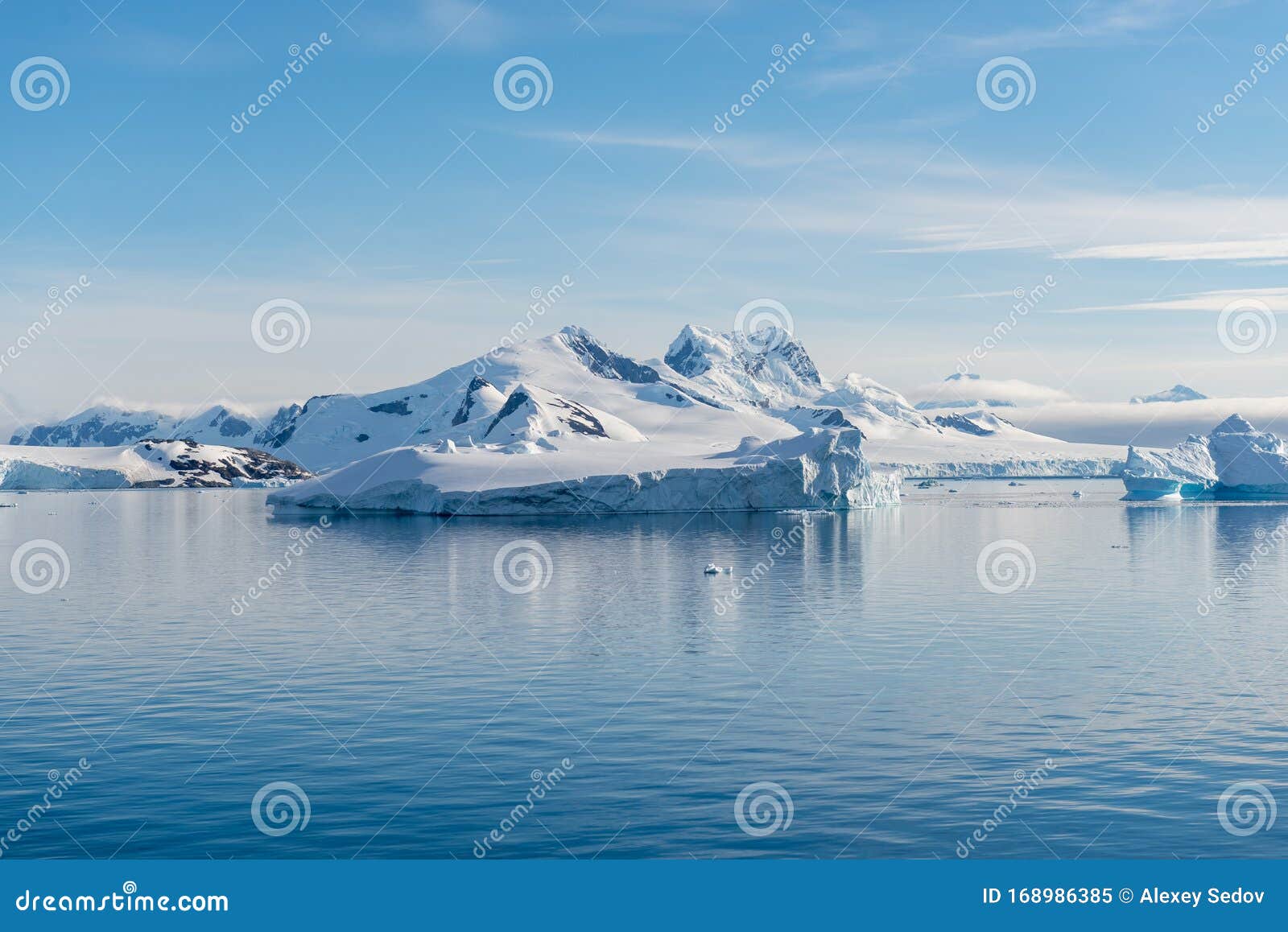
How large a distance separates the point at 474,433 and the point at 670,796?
136927mm

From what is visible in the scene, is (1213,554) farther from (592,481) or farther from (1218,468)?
(1218,468)

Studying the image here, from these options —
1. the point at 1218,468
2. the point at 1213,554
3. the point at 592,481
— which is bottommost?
the point at 1213,554

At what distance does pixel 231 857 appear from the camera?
13648 millimetres

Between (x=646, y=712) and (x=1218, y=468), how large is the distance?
98319mm

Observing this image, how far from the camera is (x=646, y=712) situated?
21078 millimetres

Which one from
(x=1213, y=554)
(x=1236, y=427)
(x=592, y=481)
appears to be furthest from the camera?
(x=1236, y=427)

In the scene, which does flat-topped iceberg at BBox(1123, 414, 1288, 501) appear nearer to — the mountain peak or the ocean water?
A: the mountain peak

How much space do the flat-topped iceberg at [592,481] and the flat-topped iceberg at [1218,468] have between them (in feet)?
110

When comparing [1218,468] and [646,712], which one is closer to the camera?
[646,712]

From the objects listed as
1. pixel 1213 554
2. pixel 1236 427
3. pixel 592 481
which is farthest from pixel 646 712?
pixel 1236 427

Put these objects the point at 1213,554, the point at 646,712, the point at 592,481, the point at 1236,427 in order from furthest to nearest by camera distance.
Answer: the point at 1236,427, the point at 592,481, the point at 1213,554, the point at 646,712

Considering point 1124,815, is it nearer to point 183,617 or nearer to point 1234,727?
point 1234,727

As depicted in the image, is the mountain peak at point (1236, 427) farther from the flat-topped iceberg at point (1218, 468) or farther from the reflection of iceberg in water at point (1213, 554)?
the reflection of iceberg in water at point (1213, 554)

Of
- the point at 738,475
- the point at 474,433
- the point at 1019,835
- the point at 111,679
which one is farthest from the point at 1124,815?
the point at 474,433
